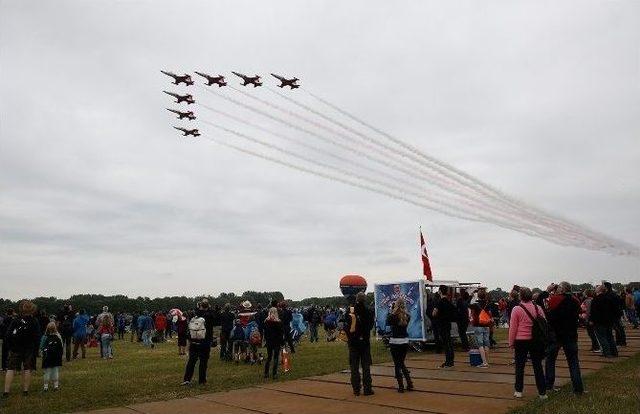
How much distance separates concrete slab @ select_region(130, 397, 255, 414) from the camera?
28.9 ft

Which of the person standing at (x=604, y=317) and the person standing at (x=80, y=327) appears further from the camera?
the person standing at (x=80, y=327)

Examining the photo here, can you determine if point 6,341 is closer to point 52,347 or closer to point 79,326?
point 52,347

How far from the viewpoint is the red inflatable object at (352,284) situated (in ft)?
116

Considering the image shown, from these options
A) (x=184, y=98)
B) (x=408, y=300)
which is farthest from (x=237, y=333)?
(x=184, y=98)

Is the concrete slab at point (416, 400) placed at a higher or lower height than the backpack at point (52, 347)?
lower

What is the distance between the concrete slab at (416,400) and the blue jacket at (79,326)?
1140cm

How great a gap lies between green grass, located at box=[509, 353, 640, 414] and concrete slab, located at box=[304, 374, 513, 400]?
0.94 metres

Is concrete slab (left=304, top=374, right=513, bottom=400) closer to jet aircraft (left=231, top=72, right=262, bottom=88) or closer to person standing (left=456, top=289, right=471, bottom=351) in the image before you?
person standing (left=456, top=289, right=471, bottom=351)

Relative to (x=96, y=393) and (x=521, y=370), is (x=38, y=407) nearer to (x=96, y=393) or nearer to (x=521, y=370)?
(x=96, y=393)

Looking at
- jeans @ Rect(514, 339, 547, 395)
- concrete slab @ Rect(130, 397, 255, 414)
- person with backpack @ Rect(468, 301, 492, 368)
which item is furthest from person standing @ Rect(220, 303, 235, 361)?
jeans @ Rect(514, 339, 547, 395)

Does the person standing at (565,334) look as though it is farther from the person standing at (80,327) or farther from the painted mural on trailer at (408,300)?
the person standing at (80,327)

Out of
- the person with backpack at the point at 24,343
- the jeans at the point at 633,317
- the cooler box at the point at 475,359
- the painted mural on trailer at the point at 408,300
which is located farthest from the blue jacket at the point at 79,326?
the jeans at the point at 633,317

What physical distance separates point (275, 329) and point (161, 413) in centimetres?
431

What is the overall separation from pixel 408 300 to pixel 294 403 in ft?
29.1
